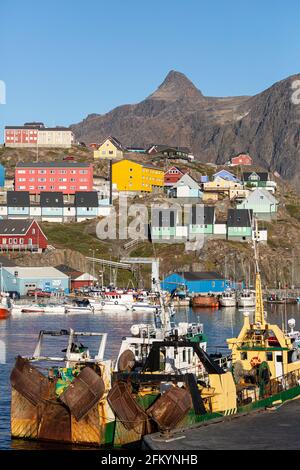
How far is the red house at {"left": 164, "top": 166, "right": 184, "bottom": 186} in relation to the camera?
194 m

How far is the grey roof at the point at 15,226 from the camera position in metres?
154

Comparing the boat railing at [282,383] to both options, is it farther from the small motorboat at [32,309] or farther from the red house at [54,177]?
→ the red house at [54,177]

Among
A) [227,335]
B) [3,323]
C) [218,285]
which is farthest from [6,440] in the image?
[218,285]

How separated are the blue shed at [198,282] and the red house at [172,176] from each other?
4786cm

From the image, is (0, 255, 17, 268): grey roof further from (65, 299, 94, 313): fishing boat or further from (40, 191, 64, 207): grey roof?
(40, 191, 64, 207): grey roof

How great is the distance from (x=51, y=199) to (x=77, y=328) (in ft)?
258

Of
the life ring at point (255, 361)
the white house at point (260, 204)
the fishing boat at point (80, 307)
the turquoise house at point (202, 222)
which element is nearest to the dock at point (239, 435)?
the life ring at point (255, 361)

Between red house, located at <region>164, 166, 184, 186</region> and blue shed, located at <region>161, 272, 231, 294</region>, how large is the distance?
47855mm

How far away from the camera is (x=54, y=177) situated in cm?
17950

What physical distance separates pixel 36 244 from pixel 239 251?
31294 millimetres

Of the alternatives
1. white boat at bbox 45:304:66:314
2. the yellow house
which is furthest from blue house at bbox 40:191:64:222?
white boat at bbox 45:304:66:314

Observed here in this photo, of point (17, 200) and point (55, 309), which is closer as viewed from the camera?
point (55, 309)

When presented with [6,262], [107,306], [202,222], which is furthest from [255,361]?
[202,222]

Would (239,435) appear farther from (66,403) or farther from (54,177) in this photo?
(54,177)
